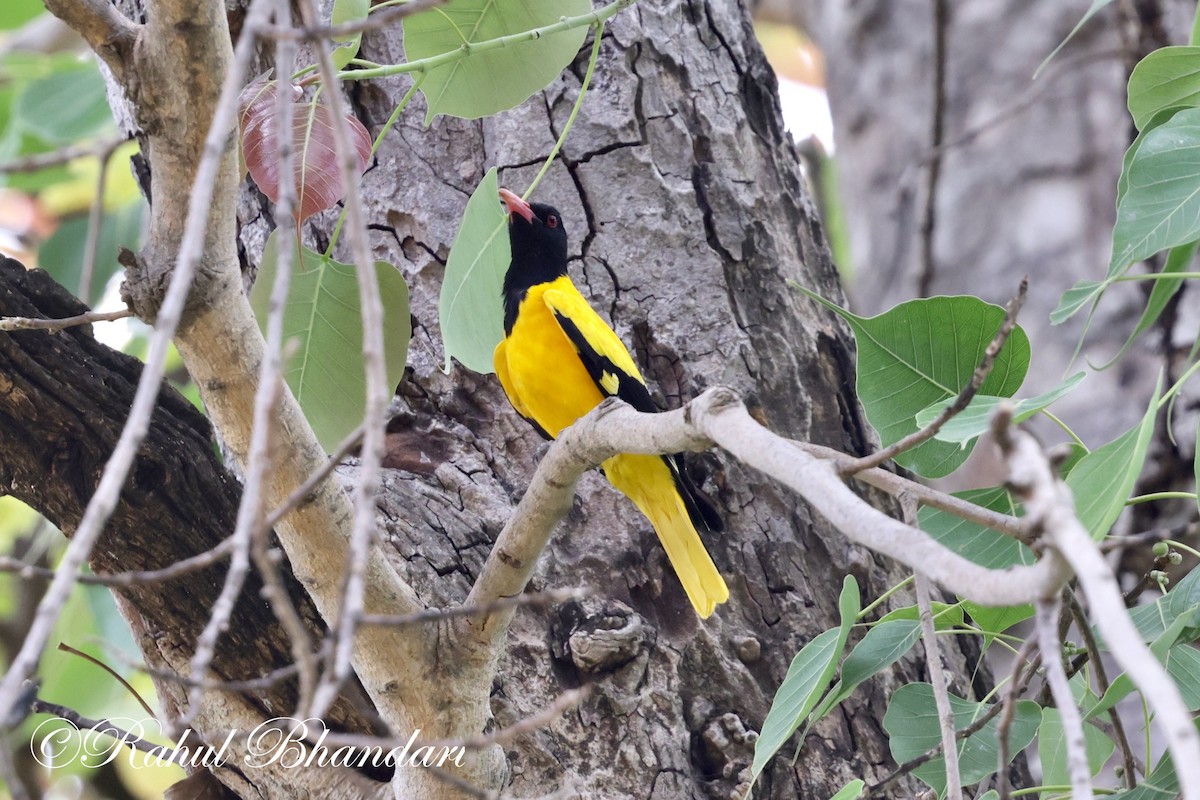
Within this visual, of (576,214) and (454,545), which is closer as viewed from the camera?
(454,545)

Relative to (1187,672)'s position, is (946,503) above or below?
below

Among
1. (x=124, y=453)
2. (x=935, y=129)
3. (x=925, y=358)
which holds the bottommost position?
(x=124, y=453)

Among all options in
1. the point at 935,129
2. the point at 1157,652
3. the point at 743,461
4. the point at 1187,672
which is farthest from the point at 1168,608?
the point at 935,129

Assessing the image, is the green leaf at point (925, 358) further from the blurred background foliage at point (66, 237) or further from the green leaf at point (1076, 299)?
the blurred background foliage at point (66, 237)

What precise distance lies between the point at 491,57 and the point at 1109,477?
1.36 m

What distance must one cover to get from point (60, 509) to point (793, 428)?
1.65 m

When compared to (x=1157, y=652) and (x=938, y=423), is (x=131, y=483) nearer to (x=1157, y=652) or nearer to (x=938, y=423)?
(x=938, y=423)

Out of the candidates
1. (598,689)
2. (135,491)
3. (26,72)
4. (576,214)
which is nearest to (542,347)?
(576,214)

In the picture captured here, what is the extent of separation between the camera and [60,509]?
6.56 feet

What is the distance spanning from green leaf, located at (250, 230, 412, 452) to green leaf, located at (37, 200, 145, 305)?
9.15ft

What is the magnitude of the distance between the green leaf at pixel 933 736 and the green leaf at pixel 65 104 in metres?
3.32

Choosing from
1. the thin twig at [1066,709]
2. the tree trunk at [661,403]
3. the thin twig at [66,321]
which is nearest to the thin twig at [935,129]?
the tree trunk at [661,403]

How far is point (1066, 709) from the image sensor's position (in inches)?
32.4

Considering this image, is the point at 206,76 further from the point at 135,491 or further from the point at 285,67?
the point at 135,491
